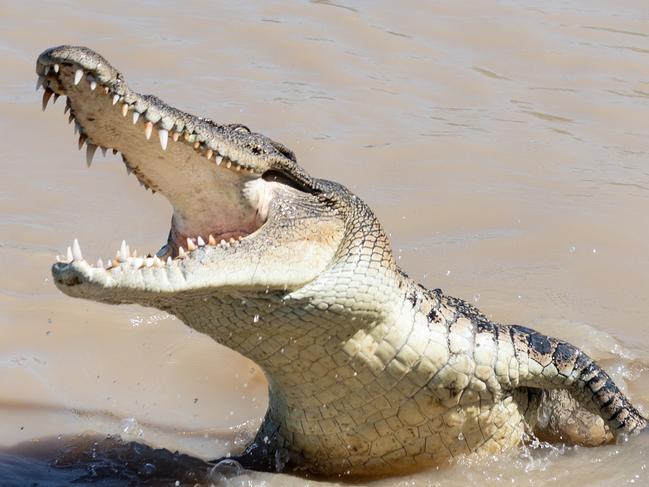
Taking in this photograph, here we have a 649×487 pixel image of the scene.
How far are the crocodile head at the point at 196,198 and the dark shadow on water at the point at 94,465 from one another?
116 cm

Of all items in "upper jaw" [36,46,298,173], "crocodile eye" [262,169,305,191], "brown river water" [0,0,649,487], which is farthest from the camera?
"brown river water" [0,0,649,487]

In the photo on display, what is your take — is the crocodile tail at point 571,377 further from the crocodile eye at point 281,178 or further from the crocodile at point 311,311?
the crocodile eye at point 281,178

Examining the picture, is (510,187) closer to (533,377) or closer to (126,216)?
(126,216)

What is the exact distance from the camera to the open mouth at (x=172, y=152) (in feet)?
11.3

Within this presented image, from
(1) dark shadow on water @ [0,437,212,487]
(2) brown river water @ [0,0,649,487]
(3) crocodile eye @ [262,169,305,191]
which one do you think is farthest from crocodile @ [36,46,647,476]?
(1) dark shadow on water @ [0,437,212,487]

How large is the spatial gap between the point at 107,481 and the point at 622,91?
632 cm

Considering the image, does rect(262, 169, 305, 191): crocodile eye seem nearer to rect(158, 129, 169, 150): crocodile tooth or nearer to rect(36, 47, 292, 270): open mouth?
rect(36, 47, 292, 270): open mouth

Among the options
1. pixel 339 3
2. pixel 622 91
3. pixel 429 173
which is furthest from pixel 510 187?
pixel 339 3

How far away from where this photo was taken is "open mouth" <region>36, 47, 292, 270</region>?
3.46 m

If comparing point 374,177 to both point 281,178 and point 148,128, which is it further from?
point 148,128

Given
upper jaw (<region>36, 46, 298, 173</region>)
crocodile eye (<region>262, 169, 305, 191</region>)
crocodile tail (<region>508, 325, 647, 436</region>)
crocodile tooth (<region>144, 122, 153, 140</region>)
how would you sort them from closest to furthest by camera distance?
upper jaw (<region>36, 46, 298, 173</region>) → crocodile tooth (<region>144, 122, 153, 140</region>) → crocodile eye (<region>262, 169, 305, 191</region>) → crocodile tail (<region>508, 325, 647, 436</region>)

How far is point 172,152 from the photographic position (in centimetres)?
379

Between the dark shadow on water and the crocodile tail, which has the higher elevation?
the crocodile tail

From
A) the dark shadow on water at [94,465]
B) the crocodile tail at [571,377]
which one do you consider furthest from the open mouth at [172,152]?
the crocodile tail at [571,377]
